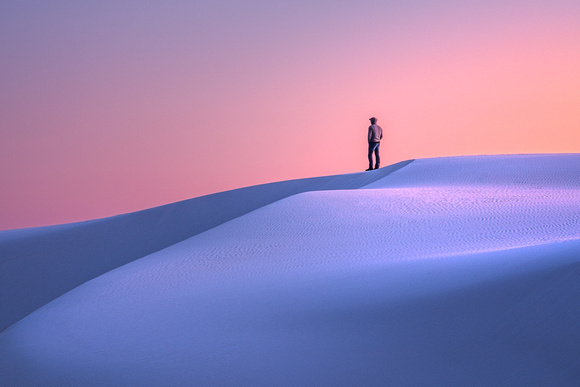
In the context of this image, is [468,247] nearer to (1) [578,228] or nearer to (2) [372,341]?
(1) [578,228]

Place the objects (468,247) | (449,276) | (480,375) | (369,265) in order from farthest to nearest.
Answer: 1. (468,247)
2. (369,265)
3. (449,276)
4. (480,375)

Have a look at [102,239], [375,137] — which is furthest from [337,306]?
[102,239]

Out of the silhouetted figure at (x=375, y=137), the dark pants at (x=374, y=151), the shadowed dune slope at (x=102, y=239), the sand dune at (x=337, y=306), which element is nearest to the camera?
the sand dune at (x=337, y=306)

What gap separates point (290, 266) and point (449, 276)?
1683mm

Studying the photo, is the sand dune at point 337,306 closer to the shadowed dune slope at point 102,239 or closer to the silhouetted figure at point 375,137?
the shadowed dune slope at point 102,239

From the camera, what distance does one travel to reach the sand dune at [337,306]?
3297mm

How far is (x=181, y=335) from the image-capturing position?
4.04 metres

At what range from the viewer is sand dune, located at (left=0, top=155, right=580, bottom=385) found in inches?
130

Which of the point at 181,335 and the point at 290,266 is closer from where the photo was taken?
the point at 181,335

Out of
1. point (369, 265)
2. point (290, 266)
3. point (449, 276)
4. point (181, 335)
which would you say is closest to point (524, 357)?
point (449, 276)

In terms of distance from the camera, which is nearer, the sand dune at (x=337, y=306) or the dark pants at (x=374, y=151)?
the sand dune at (x=337, y=306)

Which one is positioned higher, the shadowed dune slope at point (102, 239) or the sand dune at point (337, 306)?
the sand dune at point (337, 306)

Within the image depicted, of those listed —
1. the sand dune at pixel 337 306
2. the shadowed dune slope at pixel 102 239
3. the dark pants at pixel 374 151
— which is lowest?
the shadowed dune slope at pixel 102 239

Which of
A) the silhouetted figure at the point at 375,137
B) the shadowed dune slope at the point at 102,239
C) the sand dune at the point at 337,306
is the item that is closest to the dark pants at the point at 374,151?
the silhouetted figure at the point at 375,137
